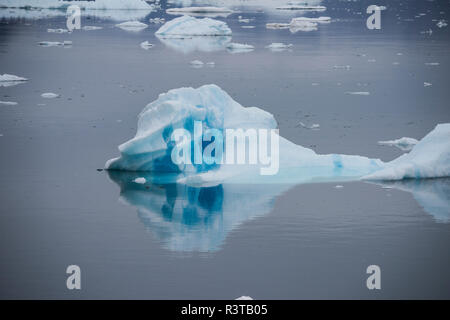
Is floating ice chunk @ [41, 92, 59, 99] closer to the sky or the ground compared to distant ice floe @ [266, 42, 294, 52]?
closer to the ground

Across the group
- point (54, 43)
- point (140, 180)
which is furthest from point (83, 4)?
point (140, 180)

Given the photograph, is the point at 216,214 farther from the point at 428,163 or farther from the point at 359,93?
the point at 359,93

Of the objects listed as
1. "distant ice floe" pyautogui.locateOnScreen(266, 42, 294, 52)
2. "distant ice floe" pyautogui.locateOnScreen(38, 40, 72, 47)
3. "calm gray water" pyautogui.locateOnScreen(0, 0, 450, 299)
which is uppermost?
"distant ice floe" pyautogui.locateOnScreen(38, 40, 72, 47)

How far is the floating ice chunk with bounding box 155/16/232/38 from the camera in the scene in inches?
1507

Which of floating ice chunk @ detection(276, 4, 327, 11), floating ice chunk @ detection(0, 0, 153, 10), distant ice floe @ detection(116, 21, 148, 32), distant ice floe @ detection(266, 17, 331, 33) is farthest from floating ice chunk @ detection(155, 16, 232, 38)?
floating ice chunk @ detection(276, 4, 327, 11)

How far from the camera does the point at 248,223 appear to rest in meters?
12.4

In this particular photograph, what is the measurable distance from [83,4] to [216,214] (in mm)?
45141

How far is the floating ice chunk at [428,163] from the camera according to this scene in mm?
14008

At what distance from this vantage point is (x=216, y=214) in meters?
12.8

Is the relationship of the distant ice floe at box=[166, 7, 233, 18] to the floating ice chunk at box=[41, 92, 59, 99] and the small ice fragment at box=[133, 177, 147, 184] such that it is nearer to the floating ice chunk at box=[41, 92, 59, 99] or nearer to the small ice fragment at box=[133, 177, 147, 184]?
the floating ice chunk at box=[41, 92, 59, 99]

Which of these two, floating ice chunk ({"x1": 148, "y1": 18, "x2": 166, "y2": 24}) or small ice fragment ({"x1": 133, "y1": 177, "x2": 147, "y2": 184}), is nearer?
small ice fragment ({"x1": 133, "y1": 177, "x2": 147, "y2": 184})

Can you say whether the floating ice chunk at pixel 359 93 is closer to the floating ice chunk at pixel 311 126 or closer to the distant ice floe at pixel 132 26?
the floating ice chunk at pixel 311 126

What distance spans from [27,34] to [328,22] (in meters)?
16.8

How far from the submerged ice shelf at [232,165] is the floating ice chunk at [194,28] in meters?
23.6
